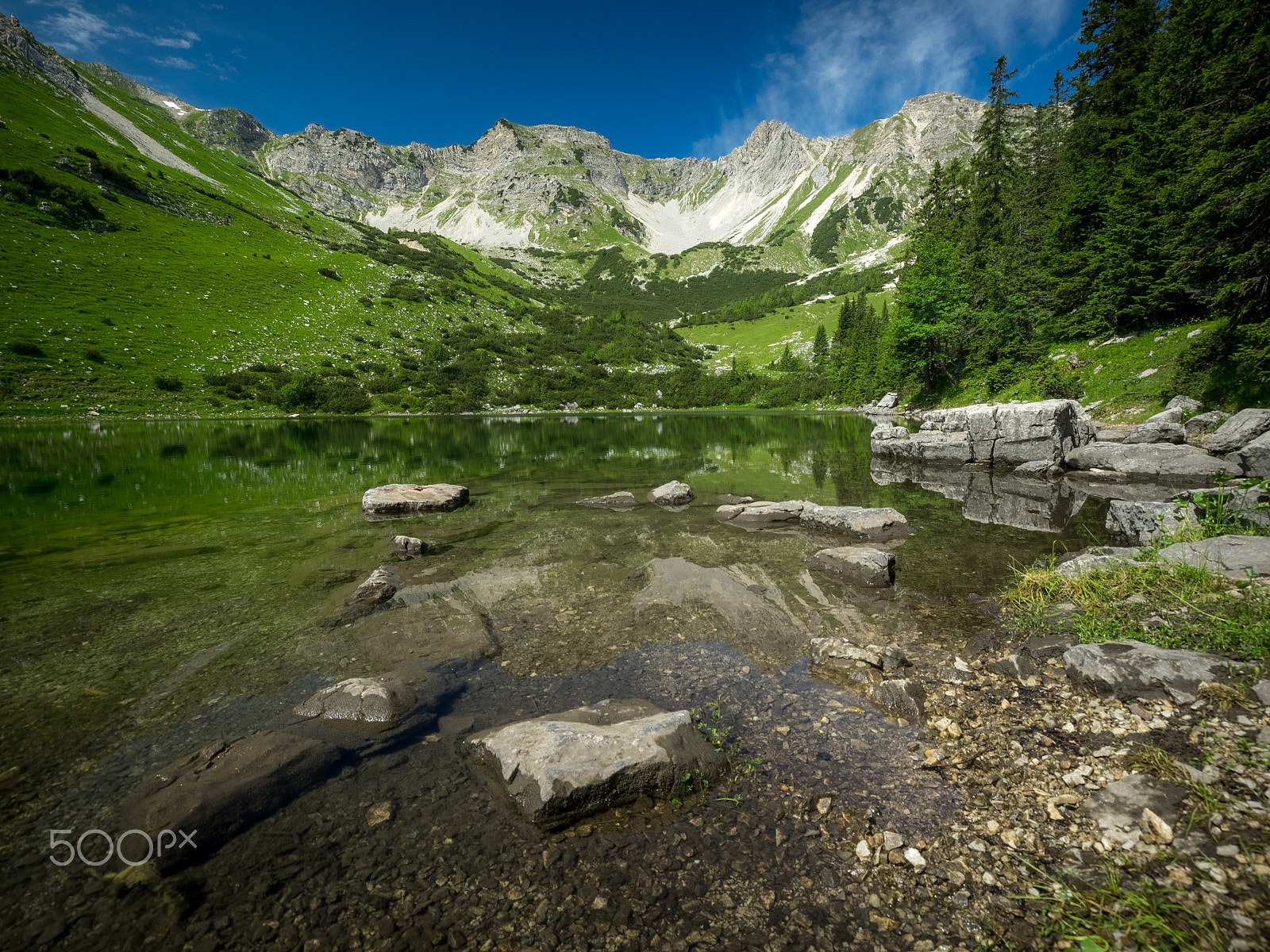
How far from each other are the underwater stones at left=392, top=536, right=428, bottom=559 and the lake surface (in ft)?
1.32

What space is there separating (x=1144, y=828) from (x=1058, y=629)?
468 cm

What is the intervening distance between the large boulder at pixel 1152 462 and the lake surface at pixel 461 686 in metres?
4.26

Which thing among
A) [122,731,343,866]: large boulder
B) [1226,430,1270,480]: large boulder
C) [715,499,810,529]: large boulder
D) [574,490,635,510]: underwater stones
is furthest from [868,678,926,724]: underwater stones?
[1226,430,1270,480]: large boulder

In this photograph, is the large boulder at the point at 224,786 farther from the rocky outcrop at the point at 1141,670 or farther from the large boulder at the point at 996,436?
the large boulder at the point at 996,436

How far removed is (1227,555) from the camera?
288 inches

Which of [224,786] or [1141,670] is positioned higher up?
[1141,670]

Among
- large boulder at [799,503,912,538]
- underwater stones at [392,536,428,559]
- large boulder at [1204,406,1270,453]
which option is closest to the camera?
underwater stones at [392,536,428,559]

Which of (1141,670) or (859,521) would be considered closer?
(1141,670)

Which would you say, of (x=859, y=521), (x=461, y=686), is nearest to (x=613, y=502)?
(x=859, y=521)

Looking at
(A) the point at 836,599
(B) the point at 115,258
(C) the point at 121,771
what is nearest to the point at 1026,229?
(A) the point at 836,599

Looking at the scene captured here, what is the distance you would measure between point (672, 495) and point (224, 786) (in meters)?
16.0

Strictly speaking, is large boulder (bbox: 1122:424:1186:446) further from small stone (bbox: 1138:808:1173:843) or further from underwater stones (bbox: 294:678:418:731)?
underwater stones (bbox: 294:678:418:731)

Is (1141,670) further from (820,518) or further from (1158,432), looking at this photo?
(1158,432)

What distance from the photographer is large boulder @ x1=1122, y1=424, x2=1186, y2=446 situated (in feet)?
66.7
